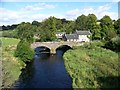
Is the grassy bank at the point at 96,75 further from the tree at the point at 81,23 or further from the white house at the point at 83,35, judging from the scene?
the tree at the point at 81,23

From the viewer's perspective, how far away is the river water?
33250 mm

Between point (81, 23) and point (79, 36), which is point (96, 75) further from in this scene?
point (81, 23)

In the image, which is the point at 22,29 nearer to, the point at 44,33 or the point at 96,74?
the point at 44,33

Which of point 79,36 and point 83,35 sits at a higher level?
point 83,35

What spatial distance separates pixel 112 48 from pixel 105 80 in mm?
Answer: 26793

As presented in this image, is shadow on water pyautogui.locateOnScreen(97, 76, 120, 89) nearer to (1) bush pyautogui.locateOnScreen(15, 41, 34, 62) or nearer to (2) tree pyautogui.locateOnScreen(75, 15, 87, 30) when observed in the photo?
(1) bush pyautogui.locateOnScreen(15, 41, 34, 62)

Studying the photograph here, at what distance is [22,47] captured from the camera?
48.1 m

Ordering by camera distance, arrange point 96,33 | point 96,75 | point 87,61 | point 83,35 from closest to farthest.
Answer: point 96,75 → point 87,61 → point 96,33 → point 83,35

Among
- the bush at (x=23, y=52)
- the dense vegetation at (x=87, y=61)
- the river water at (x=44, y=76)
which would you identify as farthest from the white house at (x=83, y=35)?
the bush at (x=23, y=52)

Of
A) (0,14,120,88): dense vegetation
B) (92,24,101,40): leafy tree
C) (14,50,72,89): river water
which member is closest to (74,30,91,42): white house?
(0,14,120,88): dense vegetation

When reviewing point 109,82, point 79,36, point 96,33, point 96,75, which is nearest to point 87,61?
point 96,75

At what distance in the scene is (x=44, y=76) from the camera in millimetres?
38875

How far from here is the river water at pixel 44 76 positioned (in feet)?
109

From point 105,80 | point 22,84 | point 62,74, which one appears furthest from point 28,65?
point 105,80
